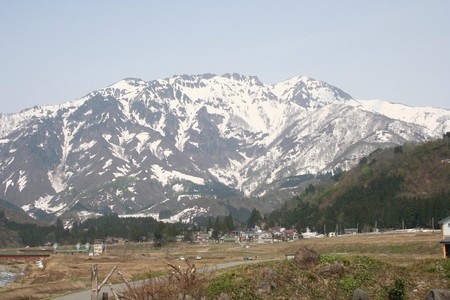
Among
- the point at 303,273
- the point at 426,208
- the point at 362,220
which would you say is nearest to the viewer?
the point at 303,273

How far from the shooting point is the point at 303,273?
36.4 meters

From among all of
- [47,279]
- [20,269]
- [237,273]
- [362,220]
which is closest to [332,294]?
[237,273]

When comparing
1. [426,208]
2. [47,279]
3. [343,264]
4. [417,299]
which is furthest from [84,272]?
[426,208]

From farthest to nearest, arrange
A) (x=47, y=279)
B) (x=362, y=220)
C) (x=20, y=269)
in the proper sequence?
(x=362, y=220) → (x=20, y=269) → (x=47, y=279)

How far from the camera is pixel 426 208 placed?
571 ft

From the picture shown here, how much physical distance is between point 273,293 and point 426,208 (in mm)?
152559

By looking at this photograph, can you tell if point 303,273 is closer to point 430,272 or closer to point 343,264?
point 343,264

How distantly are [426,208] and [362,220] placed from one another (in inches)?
1071

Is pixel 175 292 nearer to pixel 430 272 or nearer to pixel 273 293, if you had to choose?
pixel 273 293

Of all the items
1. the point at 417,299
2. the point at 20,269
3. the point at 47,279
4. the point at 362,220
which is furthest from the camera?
the point at 362,220

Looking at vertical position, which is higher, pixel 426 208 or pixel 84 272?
pixel 426 208

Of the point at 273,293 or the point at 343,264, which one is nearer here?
the point at 273,293

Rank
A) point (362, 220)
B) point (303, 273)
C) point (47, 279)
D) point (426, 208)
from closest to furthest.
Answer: point (303, 273), point (47, 279), point (426, 208), point (362, 220)

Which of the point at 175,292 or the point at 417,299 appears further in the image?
the point at 417,299
